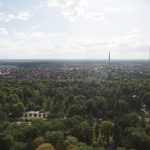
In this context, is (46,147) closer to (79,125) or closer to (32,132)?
(32,132)

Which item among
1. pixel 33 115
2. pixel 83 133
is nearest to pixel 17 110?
pixel 33 115


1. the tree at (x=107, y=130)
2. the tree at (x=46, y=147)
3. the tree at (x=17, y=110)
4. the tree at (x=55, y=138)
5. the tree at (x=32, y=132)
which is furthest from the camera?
the tree at (x=17, y=110)

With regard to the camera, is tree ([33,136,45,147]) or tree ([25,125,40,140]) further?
tree ([25,125,40,140])

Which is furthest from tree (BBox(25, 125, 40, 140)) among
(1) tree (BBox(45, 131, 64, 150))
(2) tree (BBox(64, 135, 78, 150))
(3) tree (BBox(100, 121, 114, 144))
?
(3) tree (BBox(100, 121, 114, 144))

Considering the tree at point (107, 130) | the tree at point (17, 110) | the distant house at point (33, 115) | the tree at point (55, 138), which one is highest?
the tree at point (55, 138)

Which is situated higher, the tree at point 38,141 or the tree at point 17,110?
the tree at point 38,141

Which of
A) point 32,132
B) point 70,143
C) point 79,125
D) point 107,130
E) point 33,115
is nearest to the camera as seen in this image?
point 70,143

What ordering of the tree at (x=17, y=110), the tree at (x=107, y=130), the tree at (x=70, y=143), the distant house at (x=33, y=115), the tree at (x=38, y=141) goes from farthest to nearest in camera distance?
1. the tree at (x=17, y=110)
2. the distant house at (x=33, y=115)
3. the tree at (x=107, y=130)
4. the tree at (x=38, y=141)
5. the tree at (x=70, y=143)

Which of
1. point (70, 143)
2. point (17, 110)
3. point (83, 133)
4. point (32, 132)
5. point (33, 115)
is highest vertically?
point (32, 132)

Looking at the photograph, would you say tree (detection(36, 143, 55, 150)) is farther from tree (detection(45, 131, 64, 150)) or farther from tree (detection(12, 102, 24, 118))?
tree (detection(12, 102, 24, 118))

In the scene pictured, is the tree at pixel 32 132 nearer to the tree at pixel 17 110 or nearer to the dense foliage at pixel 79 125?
the dense foliage at pixel 79 125

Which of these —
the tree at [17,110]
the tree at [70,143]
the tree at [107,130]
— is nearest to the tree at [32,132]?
the tree at [70,143]
